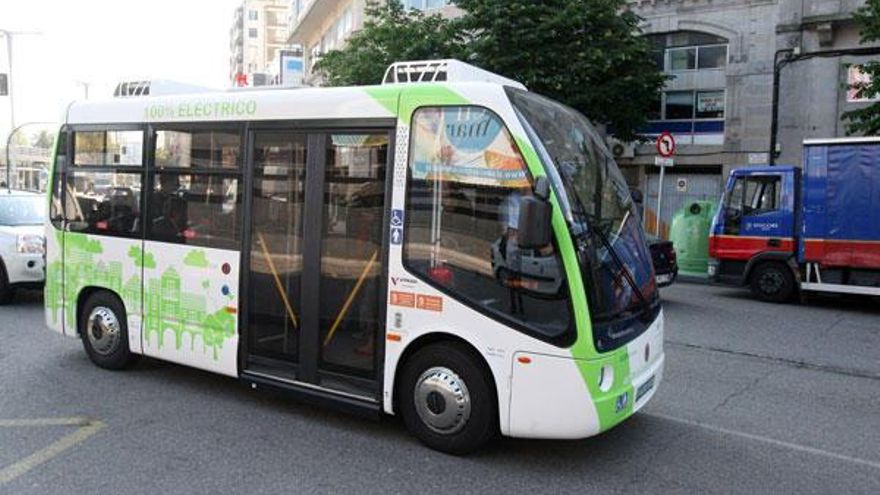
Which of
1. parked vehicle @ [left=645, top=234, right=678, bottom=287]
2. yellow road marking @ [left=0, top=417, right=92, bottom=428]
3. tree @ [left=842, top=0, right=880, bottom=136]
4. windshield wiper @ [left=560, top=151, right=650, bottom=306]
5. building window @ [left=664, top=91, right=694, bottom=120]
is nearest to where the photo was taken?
windshield wiper @ [left=560, top=151, right=650, bottom=306]

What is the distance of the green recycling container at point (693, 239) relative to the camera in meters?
15.6

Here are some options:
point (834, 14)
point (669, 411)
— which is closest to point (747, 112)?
point (834, 14)

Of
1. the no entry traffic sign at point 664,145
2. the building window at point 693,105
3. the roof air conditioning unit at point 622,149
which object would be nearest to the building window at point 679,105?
the building window at point 693,105

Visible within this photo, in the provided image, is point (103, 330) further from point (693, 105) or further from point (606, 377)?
point (693, 105)

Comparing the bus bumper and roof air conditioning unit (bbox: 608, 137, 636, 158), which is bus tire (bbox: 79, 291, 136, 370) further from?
roof air conditioning unit (bbox: 608, 137, 636, 158)

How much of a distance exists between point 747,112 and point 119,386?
2104 cm

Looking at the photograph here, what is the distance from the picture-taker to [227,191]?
19.7ft

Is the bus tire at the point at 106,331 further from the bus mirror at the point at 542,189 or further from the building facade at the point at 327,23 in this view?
the building facade at the point at 327,23

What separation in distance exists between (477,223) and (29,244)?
8.66m

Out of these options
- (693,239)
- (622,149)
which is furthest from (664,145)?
(622,149)

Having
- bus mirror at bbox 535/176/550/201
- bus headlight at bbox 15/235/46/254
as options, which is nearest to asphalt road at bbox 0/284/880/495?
bus mirror at bbox 535/176/550/201

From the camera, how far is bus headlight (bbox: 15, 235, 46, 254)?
1086 centimetres

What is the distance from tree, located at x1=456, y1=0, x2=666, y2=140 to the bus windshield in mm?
14439

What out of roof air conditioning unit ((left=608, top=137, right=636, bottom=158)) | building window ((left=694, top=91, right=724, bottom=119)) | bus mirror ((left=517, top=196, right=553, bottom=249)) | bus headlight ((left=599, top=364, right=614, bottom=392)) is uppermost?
Answer: building window ((left=694, top=91, right=724, bottom=119))
